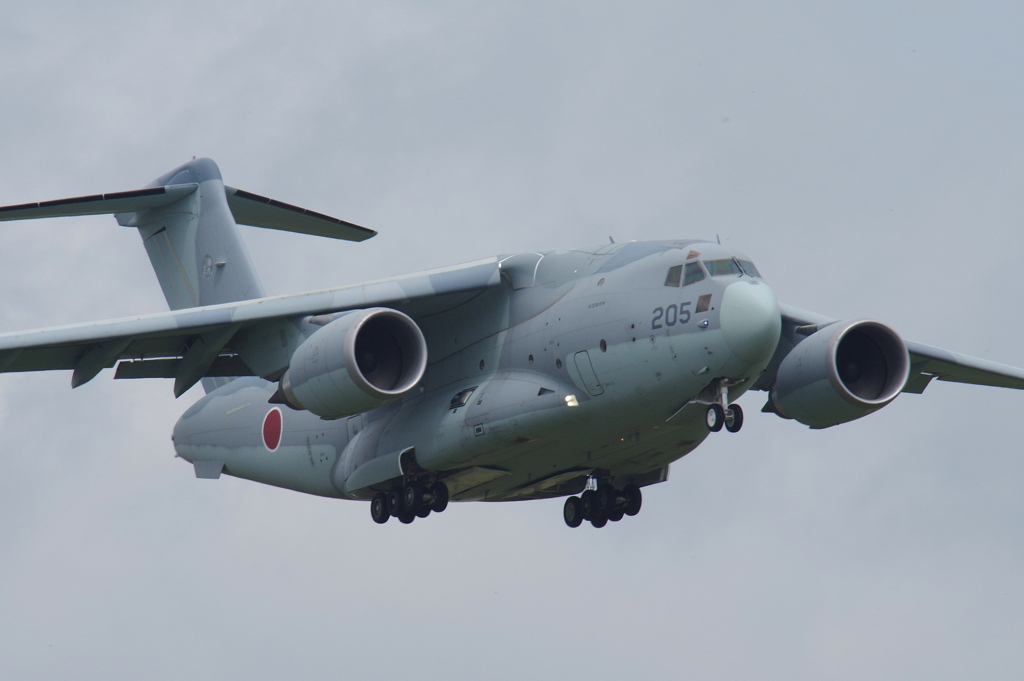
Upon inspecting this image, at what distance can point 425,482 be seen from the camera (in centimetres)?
1427

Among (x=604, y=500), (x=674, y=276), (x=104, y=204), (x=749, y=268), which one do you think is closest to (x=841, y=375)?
(x=749, y=268)

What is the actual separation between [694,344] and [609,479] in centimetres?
328

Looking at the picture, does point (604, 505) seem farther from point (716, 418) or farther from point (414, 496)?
point (716, 418)

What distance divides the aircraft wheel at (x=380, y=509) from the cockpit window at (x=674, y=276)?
3.76 meters

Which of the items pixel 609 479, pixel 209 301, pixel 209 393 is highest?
pixel 209 301

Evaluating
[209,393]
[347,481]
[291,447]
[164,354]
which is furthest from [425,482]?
A: [209,393]

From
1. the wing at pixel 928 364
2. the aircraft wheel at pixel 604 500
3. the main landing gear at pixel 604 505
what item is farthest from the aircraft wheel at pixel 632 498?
the wing at pixel 928 364

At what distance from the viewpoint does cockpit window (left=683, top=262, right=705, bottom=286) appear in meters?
12.5

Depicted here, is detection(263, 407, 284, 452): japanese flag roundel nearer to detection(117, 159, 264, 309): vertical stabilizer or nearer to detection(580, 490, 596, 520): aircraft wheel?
detection(117, 159, 264, 309): vertical stabilizer

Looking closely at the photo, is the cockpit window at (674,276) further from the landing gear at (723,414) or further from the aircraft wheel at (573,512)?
the aircraft wheel at (573,512)

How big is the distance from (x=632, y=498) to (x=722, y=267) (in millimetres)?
3581

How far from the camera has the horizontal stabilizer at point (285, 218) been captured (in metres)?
16.5

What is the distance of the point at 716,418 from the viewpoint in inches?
494

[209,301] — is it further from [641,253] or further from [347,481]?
[641,253]
